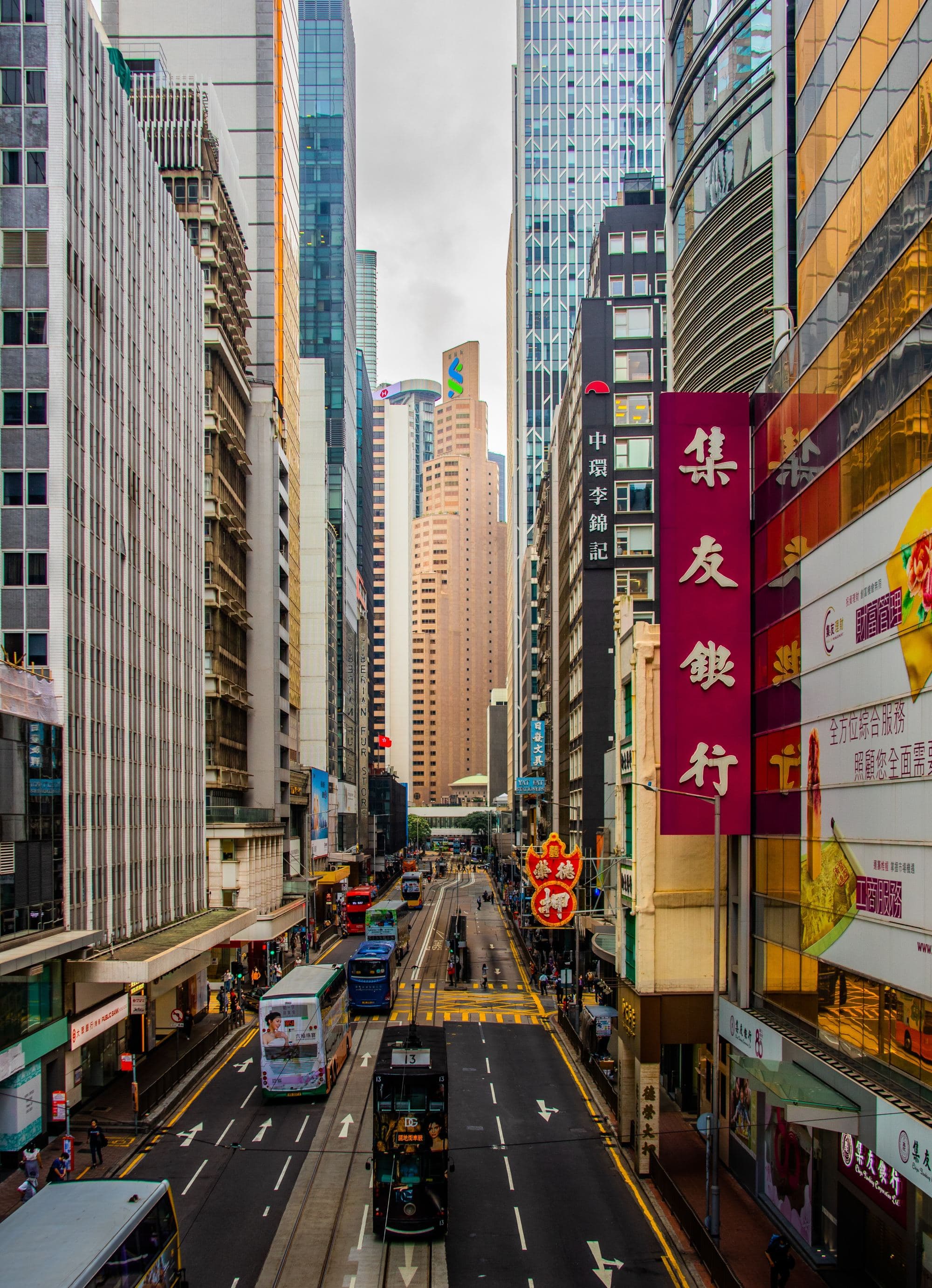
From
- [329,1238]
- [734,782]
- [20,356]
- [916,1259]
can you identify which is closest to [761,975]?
[734,782]

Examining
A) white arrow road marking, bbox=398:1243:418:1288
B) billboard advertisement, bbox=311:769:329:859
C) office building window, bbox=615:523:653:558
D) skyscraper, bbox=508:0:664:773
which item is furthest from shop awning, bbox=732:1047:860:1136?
skyscraper, bbox=508:0:664:773

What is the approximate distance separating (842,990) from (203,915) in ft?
135

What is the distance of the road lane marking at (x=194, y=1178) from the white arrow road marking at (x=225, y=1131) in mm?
1609

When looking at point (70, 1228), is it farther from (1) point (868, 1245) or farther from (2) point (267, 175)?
(2) point (267, 175)

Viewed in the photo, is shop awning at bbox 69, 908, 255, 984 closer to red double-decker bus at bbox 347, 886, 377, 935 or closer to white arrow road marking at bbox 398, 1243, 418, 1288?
white arrow road marking at bbox 398, 1243, 418, 1288

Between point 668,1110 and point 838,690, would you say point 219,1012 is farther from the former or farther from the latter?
point 838,690

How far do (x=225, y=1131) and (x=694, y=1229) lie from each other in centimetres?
A: 1580

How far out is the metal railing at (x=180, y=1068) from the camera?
37.2m

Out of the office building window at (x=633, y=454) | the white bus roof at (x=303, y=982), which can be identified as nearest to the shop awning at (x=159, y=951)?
the white bus roof at (x=303, y=982)

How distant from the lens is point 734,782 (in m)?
28.4

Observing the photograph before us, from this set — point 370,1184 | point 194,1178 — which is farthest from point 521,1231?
point 194,1178

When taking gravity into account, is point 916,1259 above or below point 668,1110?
above

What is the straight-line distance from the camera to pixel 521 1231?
87.4 feet

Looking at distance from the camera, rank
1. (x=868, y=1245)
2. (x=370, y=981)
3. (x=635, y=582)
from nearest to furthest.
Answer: (x=868, y=1245) < (x=370, y=981) < (x=635, y=582)
